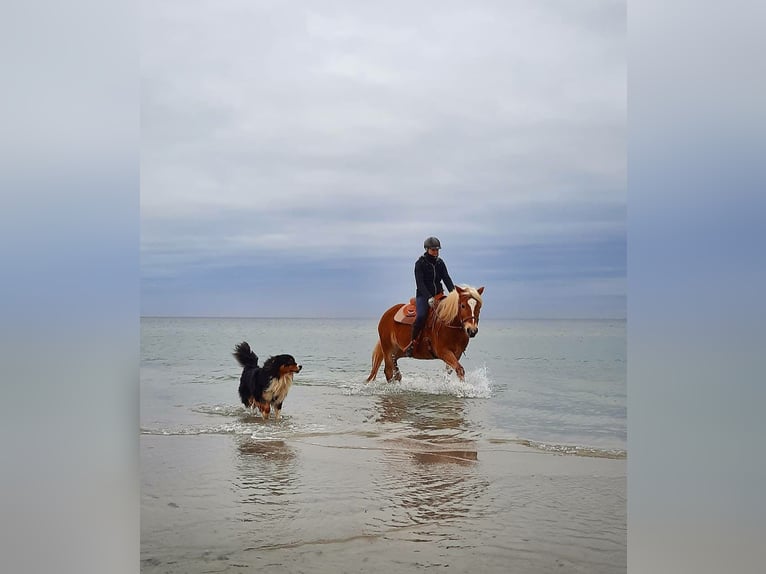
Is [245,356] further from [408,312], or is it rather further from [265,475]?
[408,312]

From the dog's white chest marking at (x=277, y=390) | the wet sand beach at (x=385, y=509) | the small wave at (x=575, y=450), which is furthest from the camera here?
the dog's white chest marking at (x=277, y=390)

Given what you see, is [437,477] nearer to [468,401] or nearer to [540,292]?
[468,401]

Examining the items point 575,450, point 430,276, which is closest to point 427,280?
point 430,276

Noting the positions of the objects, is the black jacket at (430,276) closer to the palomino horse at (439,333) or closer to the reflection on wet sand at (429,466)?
the palomino horse at (439,333)

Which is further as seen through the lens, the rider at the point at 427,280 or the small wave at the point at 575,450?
the rider at the point at 427,280

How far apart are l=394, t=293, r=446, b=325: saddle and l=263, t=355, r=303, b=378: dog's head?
1.71ft

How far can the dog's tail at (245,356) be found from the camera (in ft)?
10.8

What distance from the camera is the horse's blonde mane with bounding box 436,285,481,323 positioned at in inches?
126

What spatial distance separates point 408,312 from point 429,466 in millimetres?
692

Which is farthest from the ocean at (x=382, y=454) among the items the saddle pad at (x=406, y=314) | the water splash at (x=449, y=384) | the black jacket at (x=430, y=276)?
the black jacket at (x=430, y=276)

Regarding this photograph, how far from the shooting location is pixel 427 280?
3240 mm

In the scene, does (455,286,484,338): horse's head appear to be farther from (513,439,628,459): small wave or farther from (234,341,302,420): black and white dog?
(234,341,302,420): black and white dog

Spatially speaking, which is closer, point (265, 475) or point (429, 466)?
point (429, 466)

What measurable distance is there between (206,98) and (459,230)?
4.48 feet
